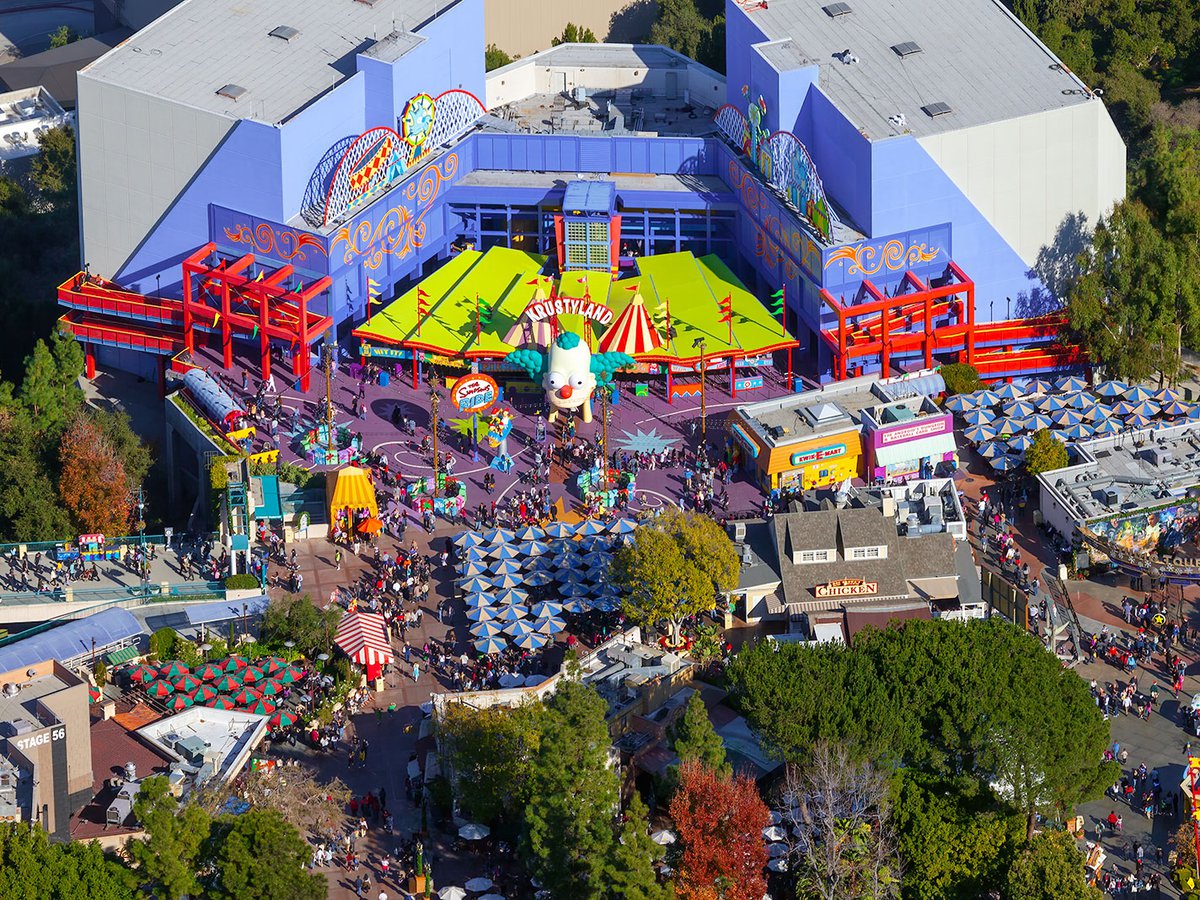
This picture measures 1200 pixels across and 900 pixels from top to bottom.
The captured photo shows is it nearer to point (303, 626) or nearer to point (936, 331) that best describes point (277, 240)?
point (303, 626)

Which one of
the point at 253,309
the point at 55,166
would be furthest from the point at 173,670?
the point at 55,166

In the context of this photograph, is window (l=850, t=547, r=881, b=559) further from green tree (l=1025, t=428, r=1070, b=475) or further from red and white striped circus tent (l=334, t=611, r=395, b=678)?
red and white striped circus tent (l=334, t=611, r=395, b=678)

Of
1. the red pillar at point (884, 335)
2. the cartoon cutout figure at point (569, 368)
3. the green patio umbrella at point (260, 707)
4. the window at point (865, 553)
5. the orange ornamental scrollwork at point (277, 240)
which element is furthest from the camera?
the orange ornamental scrollwork at point (277, 240)

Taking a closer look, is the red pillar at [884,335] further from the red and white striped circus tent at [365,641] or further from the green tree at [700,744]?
the green tree at [700,744]

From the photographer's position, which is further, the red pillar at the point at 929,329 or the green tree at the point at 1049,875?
the red pillar at the point at 929,329

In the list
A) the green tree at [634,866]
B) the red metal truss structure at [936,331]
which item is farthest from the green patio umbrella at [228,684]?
the red metal truss structure at [936,331]

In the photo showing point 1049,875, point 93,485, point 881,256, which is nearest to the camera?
point 1049,875

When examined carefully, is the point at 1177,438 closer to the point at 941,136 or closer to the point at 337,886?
the point at 941,136

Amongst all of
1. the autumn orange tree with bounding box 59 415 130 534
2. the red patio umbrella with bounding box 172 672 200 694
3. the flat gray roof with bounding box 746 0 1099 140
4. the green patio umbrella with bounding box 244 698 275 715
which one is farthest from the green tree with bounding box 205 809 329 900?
the flat gray roof with bounding box 746 0 1099 140
